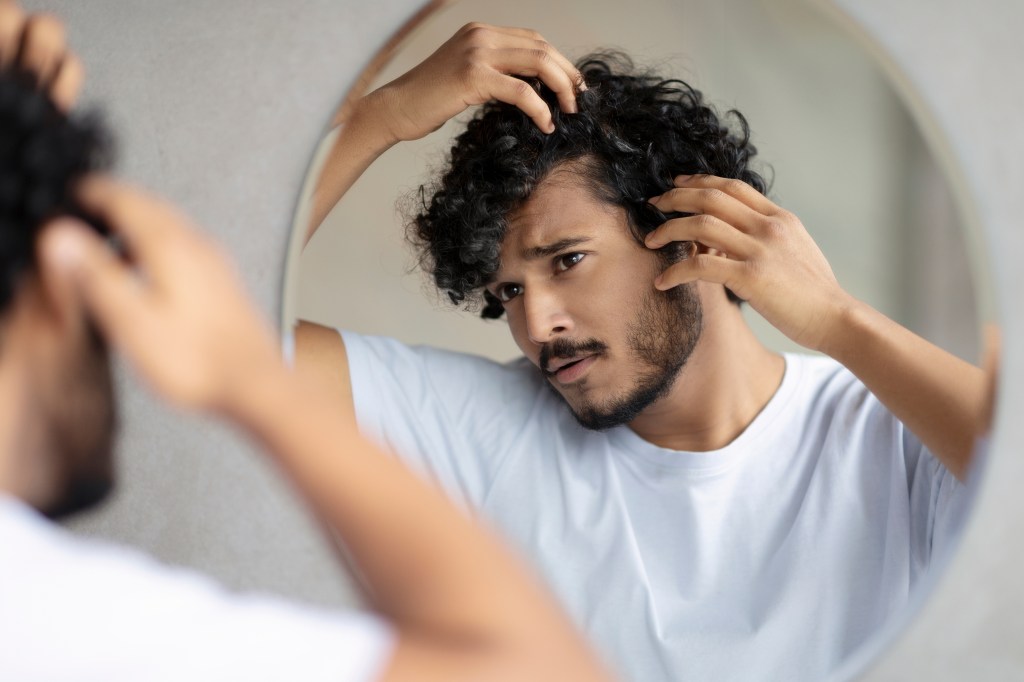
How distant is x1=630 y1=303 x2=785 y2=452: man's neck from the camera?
3.28 ft

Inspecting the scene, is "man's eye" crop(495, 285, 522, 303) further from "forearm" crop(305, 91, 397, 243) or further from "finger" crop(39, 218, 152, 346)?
"finger" crop(39, 218, 152, 346)

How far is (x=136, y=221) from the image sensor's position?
52 centimetres

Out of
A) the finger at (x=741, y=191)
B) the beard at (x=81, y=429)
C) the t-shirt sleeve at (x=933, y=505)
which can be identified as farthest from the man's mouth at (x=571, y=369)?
the beard at (x=81, y=429)

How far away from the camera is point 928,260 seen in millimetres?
892

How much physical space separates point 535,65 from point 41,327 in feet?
1.80

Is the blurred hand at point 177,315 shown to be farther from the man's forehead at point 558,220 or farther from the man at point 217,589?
the man's forehead at point 558,220

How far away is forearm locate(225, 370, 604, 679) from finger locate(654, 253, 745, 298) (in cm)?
53

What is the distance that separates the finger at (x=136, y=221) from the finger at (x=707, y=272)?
0.56 meters

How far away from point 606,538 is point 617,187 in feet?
1.22

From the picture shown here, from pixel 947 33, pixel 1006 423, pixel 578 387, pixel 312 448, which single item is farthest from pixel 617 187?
pixel 312 448

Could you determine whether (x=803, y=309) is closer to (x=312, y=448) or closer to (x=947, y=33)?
(x=947, y=33)

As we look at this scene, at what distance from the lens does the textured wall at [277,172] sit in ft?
2.95

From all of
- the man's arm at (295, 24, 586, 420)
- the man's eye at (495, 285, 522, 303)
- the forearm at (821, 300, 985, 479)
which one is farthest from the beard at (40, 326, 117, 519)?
the forearm at (821, 300, 985, 479)

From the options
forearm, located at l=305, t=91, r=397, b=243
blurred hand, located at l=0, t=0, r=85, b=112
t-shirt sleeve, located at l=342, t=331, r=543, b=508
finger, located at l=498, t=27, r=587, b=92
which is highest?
finger, located at l=498, t=27, r=587, b=92
